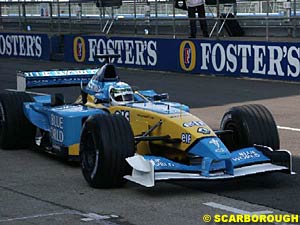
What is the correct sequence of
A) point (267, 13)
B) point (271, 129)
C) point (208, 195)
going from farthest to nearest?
point (267, 13) < point (271, 129) < point (208, 195)

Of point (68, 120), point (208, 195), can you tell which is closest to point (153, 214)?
point (208, 195)

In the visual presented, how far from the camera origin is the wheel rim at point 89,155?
8359mm

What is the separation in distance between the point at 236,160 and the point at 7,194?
2.40 metres

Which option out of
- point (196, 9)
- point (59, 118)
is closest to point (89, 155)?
point (59, 118)

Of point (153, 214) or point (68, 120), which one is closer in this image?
point (153, 214)

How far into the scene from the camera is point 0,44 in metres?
32.3

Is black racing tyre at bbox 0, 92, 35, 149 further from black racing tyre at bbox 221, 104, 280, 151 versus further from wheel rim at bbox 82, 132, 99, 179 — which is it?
black racing tyre at bbox 221, 104, 280, 151

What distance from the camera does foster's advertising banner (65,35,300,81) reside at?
65.1 feet

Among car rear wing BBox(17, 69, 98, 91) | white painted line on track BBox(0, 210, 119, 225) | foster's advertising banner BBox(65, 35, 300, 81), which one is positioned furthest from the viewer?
foster's advertising banner BBox(65, 35, 300, 81)

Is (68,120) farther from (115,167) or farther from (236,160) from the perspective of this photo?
(236,160)

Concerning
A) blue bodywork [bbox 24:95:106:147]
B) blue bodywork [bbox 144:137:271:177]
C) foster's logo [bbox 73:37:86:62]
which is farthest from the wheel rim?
foster's logo [bbox 73:37:86:62]

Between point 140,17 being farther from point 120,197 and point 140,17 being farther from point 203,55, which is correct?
point 120,197

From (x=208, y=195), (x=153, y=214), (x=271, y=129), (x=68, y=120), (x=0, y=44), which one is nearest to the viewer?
(x=153, y=214)

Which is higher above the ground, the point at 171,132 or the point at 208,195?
the point at 171,132
